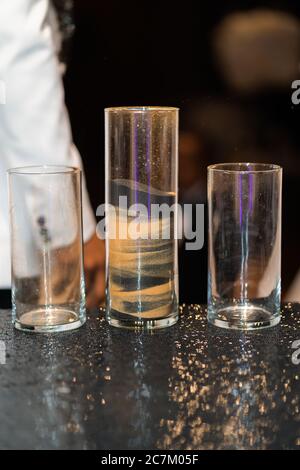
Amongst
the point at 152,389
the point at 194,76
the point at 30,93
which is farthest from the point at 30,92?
the point at 152,389

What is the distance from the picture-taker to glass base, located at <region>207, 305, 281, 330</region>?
0.81 metres

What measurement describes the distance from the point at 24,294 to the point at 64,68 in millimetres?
861

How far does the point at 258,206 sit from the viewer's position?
809mm

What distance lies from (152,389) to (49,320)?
201 mm

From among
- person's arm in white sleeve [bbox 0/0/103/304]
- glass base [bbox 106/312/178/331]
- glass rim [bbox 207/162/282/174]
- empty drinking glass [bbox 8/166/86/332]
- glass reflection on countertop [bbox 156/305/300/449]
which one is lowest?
glass reflection on countertop [bbox 156/305/300/449]

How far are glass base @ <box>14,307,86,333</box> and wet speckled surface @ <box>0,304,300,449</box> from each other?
1cm

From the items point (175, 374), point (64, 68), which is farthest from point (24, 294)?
point (64, 68)

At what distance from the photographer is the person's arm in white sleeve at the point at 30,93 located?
127cm

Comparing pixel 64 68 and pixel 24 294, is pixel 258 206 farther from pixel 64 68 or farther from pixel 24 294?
pixel 64 68

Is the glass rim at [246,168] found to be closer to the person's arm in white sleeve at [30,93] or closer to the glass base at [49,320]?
the glass base at [49,320]

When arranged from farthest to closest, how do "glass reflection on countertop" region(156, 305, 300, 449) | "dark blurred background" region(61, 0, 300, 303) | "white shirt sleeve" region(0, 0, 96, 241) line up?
"dark blurred background" region(61, 0, 300, 303) < "white shirt sleeve" region(0, 0, 96, 241) < "glass reflection on countertop" region(156, 305, 300, 449)

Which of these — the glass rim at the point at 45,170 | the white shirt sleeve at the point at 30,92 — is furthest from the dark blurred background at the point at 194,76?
the glass rim at the point at 45,170

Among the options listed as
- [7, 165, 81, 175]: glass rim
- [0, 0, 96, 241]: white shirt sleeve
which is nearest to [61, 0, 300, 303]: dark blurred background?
[0, 0, 96, 241]: white shirt sleeve

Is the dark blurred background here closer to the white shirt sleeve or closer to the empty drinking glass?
the white shirt sleeve
